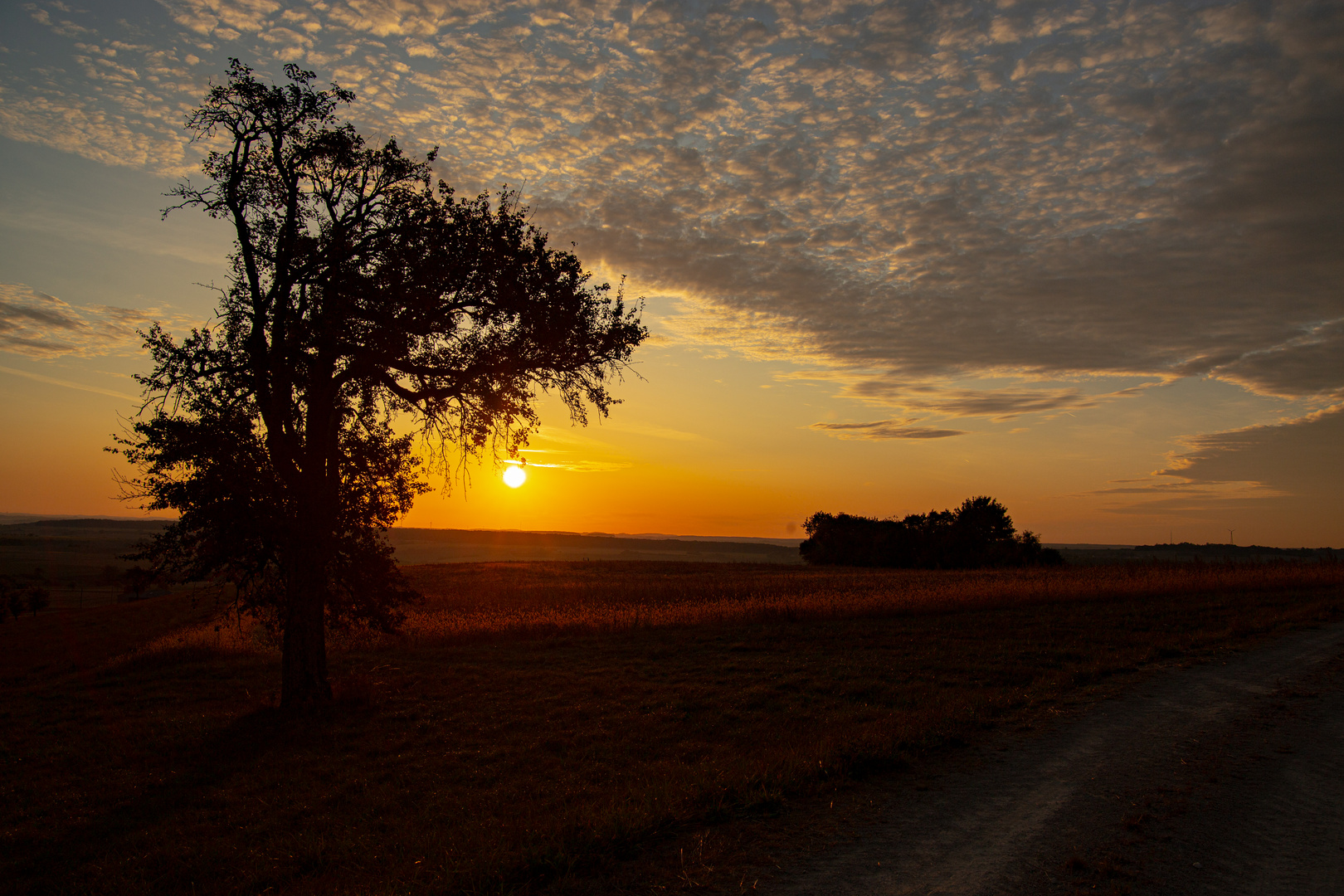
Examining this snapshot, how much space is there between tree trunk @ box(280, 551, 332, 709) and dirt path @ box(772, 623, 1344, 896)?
12.3 meters

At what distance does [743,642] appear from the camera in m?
20.9

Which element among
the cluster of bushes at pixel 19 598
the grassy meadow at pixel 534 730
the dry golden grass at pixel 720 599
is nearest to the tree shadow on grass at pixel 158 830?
the grassy meadow at pixel 534 730

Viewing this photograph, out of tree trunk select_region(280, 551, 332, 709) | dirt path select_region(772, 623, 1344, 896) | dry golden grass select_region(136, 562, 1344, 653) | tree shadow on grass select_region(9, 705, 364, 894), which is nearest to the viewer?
dirt path select_region(772, 623, 1344, 896)

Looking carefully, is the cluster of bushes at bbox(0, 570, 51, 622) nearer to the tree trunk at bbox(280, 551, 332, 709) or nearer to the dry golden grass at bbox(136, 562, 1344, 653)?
the dry golden grass at bbox(136, 562, 1344, 653)

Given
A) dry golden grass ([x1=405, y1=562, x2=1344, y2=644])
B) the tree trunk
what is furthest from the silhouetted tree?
dry golden grass ([x1=405, y1=562, x2=1344, y2=644])

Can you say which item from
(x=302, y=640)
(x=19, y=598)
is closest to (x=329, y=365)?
(x=302, y=640)

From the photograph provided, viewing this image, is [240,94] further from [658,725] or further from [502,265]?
[658,725]

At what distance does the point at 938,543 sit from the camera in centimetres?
7575

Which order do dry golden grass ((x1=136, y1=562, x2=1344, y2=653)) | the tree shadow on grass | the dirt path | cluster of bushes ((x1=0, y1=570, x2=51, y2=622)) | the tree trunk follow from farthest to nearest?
cluster of bushes ((x1=0, y1=570, x2=51, y2=622)), dry golden grass ((x1=136, y1=562, x2=1344, y2=653)), the tree trunk, the tree shadow on grass, the dirt path

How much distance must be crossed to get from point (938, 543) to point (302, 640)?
70.9m

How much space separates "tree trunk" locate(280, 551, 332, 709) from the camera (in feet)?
49.2

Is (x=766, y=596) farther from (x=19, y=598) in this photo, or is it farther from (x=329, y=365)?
(x=19, y=598)

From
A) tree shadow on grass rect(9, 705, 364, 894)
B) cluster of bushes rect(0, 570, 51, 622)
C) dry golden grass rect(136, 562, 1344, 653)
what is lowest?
cluster of bushes rect(0, 570, 51, 622)

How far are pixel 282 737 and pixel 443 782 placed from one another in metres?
5.08
